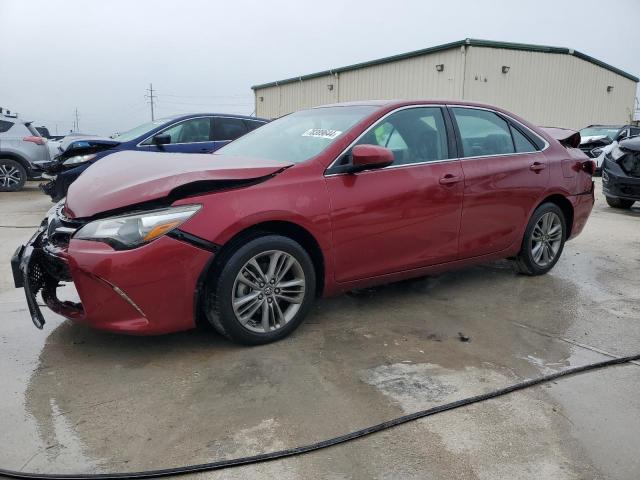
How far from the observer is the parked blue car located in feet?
25.0

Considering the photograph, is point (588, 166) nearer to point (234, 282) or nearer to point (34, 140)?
point (234, 282)

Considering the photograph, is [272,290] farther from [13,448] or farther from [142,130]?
[142,130]

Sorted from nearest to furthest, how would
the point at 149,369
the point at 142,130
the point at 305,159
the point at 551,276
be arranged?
the point at 149,369
the point at 305,159
the point at 551,276
the point at 142,130

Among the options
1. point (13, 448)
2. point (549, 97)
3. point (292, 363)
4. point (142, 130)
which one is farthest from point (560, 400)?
point (549, 97)

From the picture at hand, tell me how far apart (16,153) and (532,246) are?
10.5 metres

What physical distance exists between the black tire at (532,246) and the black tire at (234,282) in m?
2.26

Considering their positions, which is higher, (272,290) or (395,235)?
(395,235)

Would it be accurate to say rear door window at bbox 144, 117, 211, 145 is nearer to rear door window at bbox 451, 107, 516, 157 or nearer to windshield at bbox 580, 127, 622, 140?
rear door window at bbox 451, 107, 516, 157

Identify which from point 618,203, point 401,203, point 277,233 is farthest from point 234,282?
point 618,203

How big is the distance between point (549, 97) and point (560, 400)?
22.1 metres

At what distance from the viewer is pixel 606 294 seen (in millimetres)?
4586

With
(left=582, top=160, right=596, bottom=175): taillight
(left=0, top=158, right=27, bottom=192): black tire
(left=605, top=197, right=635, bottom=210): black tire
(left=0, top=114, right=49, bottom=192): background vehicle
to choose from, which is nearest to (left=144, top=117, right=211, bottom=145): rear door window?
(left=0, top=114, right=49, bottom=192): background vehicle

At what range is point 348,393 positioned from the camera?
109 inches

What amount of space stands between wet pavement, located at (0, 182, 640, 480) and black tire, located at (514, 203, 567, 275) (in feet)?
1.87
